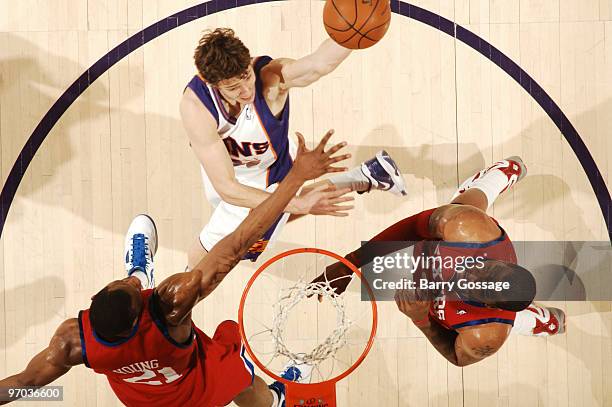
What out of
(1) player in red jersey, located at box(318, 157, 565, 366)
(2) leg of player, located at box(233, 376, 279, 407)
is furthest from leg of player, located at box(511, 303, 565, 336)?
(2) leg of player, located at box(233, 376, 279, 407)

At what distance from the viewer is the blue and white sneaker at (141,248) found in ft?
14.2

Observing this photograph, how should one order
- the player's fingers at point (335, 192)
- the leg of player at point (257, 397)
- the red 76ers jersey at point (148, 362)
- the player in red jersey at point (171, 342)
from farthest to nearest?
the player's fingers at point (335, 192) < the leg of player at point (257, 397) < the red 76ers jersey at point (148, 362) < the player in red jersey at point (171, 342)

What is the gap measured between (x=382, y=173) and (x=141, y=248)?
1.67m

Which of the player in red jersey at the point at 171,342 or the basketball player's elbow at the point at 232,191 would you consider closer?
the player in red jersey at the point at 171,342

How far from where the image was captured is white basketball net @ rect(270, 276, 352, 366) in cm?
432

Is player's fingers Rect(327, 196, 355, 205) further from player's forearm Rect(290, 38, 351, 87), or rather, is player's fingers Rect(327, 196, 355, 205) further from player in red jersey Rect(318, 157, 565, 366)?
player's forearm Rect(290, 38, 351, 87)

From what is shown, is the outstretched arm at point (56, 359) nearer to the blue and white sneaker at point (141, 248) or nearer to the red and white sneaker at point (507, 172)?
the blue and white sneaker at point (141, 248)

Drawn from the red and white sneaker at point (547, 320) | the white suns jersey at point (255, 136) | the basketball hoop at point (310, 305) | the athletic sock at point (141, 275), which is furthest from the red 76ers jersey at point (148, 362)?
the red and white sneaker at point (547, 320)

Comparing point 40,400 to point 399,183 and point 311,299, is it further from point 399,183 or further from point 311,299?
point 399,183

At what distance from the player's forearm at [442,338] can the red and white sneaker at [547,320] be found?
609mm

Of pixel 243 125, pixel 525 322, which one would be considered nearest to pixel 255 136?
pixel 243 125

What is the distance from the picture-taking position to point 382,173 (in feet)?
14.7

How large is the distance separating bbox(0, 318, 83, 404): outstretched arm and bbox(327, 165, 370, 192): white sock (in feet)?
6.19

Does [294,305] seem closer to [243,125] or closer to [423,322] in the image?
[423,322]
